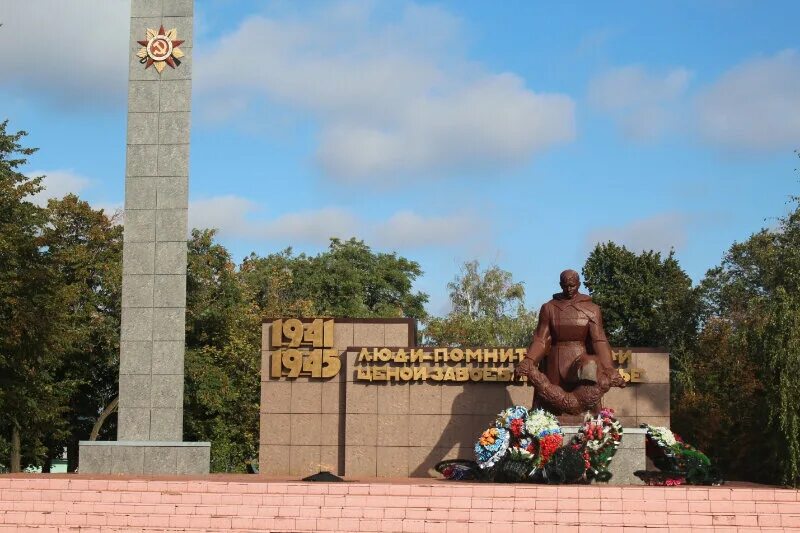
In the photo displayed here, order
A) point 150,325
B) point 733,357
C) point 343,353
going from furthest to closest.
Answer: point 733,357 → point 343,353 → point 150,325

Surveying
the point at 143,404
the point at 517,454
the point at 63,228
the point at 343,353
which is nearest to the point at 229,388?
the point at 63,228

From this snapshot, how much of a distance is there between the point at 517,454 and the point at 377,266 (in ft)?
138

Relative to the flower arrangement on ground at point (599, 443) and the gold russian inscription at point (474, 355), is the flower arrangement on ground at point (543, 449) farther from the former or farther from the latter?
the gold russian inscription at point (474, 355)

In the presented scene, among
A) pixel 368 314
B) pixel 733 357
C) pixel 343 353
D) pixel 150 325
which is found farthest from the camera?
pixel 368 314

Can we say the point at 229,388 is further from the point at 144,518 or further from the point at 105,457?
→ the point at 144,518

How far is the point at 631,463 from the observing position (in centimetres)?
1819

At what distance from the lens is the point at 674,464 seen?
18.6 meters

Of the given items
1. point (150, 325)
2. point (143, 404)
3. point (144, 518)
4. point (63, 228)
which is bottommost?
Result: point (144, 518)

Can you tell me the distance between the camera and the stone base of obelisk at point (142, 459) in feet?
65.8

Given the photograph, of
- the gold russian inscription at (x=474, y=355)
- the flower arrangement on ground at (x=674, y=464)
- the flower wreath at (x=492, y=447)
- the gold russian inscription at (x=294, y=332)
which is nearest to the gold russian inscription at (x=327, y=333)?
the gold russian inscription at (x=294, y=332)

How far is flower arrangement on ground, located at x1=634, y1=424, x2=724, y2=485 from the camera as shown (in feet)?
58.9

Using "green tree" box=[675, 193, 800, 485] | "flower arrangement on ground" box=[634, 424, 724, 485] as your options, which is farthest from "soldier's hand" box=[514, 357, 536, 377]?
"green tree" box=[675, 193, 800, 485]

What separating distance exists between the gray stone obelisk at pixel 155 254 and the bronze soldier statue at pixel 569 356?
6.33m

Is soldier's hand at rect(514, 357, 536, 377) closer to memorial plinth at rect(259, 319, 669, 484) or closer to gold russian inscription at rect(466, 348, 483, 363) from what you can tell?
memorial plinth at rect(259, 319, 669, 484)
